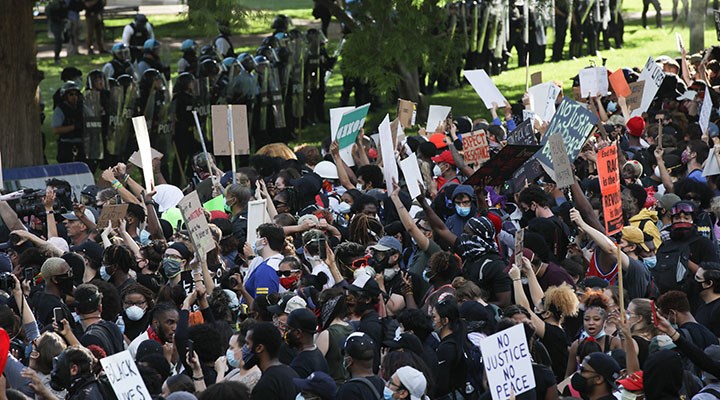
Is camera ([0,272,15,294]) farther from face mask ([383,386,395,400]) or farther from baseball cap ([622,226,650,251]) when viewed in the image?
baseball cap ([622,226,650,251])

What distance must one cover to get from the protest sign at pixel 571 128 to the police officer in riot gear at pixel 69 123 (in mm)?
7487

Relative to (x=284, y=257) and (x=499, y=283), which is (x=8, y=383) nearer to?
(x=284, y=257)

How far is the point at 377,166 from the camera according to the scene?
13.4 m

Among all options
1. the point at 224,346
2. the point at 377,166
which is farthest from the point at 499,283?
the point at 377,166

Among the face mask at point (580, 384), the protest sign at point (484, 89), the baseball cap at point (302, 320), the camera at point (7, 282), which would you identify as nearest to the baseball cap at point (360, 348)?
the baseball cap at point (302, 320)

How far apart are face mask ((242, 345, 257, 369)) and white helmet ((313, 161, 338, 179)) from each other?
246 inches

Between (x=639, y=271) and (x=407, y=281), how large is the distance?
1.57m

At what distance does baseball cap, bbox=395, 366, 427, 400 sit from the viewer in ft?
23.7

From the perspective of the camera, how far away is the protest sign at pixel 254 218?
11023 mm

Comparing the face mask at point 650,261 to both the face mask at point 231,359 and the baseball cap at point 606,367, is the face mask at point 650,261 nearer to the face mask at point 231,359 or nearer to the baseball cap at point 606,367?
the baseball cap at point 606,367

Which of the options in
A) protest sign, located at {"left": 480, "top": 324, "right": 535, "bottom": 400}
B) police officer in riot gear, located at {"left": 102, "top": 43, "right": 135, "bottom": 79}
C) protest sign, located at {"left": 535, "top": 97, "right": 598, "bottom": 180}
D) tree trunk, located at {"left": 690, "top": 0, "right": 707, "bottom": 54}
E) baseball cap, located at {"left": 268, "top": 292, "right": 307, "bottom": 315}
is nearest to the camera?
protest sign, located at {"left": 480, "top": 324, "right": 535, "bottom": 400}

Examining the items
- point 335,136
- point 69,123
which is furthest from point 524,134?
point 69,123

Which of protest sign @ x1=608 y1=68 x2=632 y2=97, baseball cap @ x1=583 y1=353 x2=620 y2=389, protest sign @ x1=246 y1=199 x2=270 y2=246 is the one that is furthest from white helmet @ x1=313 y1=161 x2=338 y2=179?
baseball cap @ x1=583 y1=353 x2=620 y2=389

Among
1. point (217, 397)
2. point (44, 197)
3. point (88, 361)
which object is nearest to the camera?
point (217, 397)
